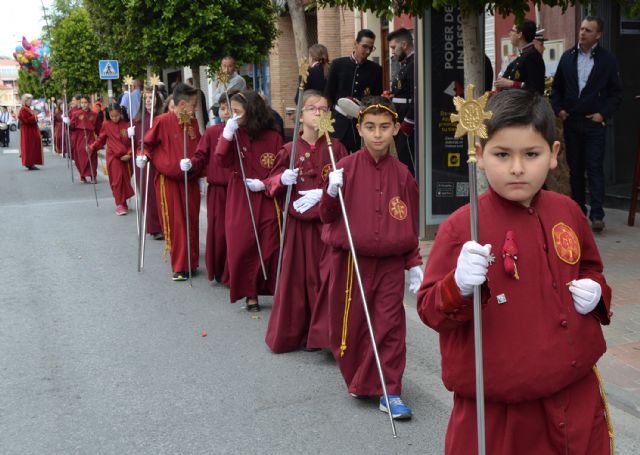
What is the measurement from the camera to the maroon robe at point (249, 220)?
23.3 ft

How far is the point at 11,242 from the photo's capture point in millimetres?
11414

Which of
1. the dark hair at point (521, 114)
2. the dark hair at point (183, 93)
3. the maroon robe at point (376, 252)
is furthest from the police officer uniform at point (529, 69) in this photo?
the dark hair at point (521, 114)

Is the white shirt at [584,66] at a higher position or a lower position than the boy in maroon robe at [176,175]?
higher

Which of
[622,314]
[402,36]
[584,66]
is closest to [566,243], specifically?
[622,314]

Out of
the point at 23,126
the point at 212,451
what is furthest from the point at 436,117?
the point at 23,126

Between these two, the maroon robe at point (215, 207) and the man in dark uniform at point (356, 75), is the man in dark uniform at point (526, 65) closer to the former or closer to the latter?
the man in dark uniform at point (356, 75)

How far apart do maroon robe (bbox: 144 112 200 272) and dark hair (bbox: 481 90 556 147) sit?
6.10 metres

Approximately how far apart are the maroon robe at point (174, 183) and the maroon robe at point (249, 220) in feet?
4.31

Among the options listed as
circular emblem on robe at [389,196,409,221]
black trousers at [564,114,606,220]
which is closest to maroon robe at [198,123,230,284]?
circular emblem on robe at [389,196,409,221]

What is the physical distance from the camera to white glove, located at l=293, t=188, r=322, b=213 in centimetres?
571

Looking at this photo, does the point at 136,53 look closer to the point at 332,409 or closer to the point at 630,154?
the point at 630,154

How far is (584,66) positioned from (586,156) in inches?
35.9

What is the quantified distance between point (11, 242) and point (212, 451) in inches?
313

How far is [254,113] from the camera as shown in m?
7.09
